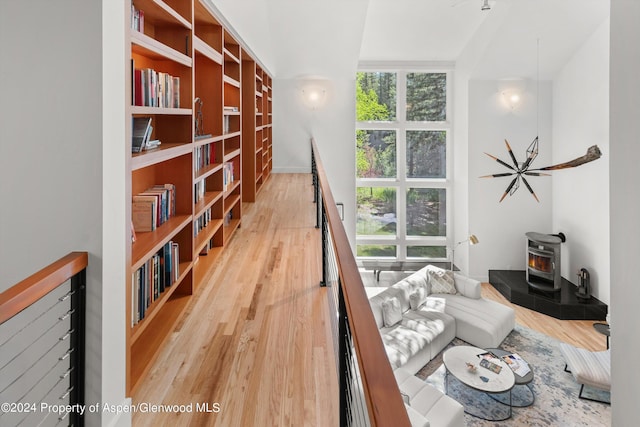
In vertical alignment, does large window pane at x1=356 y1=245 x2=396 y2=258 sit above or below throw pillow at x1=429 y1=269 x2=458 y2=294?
above

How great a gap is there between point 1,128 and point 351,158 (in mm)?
6927

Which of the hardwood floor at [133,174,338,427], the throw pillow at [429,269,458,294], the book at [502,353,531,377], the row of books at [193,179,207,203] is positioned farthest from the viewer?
the throw pillow at [429,269,458,294]

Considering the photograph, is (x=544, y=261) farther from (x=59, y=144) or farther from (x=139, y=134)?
(x=59, y=144)

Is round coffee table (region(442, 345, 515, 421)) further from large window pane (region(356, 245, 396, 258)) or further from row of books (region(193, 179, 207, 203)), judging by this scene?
large window pane (region(356, 245, 396, 258))

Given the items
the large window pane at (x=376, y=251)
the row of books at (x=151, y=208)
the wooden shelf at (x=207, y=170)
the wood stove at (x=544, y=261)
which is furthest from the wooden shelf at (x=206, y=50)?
the large window pane at (x=376, y=251)

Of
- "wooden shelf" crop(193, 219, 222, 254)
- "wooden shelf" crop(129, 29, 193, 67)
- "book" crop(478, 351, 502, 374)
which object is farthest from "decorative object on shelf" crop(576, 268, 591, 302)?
"wooden shelf" crop(129, 29, 193, 67)

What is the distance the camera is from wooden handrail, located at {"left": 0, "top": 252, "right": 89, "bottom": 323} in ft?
3.29

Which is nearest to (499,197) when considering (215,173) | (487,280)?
(487,280)

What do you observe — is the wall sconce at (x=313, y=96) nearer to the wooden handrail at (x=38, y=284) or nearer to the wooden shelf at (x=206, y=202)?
the wooden shelf at (x=206, y=202)

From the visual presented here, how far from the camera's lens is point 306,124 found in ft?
25.6

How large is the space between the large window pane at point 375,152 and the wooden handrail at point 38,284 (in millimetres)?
8290

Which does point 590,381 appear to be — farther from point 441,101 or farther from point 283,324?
point 441,101

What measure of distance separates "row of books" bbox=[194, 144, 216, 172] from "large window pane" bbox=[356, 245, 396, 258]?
6355 mm

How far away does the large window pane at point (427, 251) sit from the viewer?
372 inches
